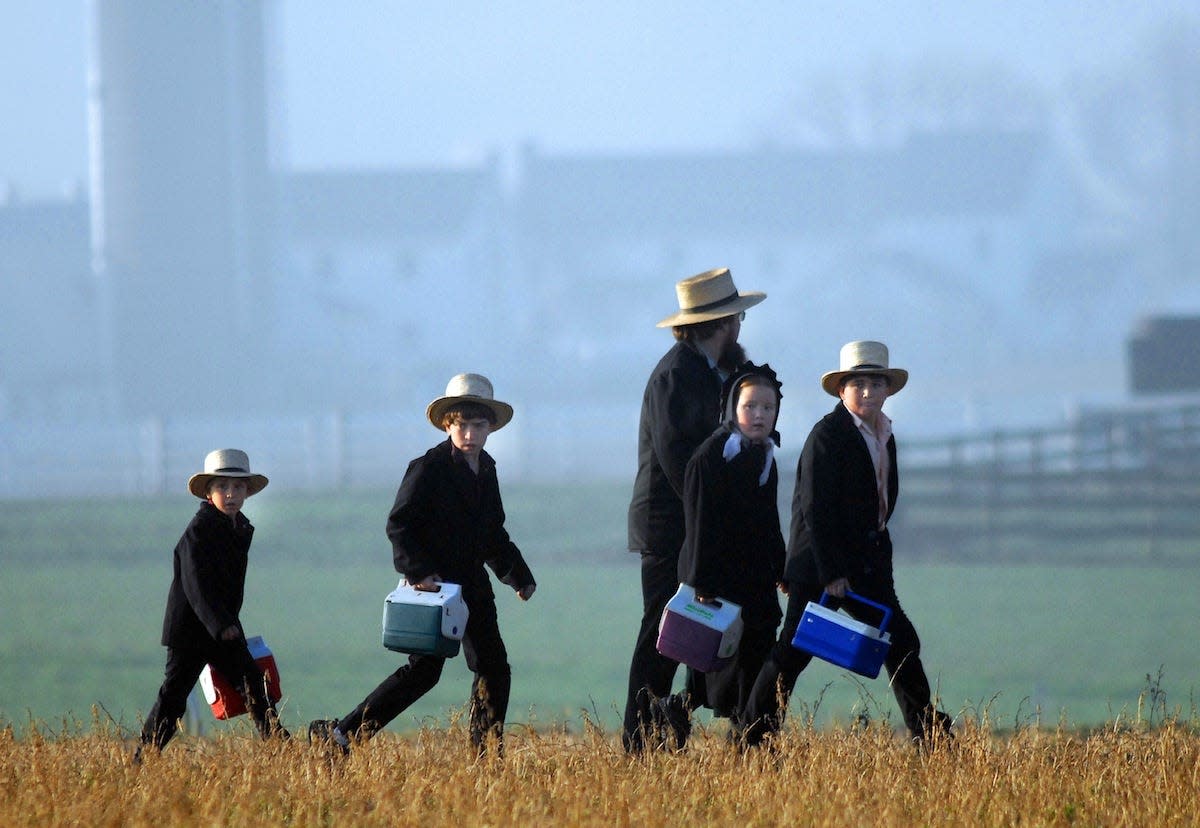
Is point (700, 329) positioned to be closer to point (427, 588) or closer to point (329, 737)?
point (427, 588)

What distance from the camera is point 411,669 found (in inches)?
215

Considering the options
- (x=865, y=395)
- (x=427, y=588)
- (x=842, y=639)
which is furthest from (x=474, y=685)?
(x=865, y=395)

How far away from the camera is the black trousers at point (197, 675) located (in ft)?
18.5

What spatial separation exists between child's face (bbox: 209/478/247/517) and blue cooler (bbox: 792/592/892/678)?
1.78 meters

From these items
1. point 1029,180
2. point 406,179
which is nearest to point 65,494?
point 406,179

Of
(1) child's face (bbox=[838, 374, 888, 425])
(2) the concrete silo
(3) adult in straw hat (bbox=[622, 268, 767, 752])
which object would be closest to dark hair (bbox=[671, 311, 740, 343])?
(3) adult in straw hat (bbox=[622, 268, 767, 752])

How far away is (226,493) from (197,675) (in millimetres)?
606

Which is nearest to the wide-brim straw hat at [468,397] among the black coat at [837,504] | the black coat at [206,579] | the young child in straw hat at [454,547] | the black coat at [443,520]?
the young child in straw hat at [454,547]

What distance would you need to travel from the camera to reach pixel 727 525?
209 inches

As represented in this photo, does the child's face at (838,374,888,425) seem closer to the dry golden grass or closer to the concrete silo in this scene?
the dry golden grass

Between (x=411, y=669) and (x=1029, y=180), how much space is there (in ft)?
212

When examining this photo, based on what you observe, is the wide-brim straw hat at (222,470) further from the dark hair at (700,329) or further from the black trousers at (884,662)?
the black trousers at (884,662)

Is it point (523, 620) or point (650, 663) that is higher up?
point (650, 663)

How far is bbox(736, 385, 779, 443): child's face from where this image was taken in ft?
17.2
